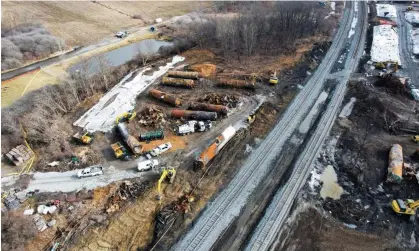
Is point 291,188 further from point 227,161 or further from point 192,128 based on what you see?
point 192,128

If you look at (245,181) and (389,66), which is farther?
(389,66)

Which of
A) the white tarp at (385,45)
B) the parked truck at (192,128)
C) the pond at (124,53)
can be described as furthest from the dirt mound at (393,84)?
the pond at (124,53)

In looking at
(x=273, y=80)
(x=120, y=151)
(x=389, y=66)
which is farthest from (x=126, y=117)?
(x=389, y=66)

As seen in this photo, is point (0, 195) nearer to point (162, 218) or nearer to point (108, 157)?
point (108, 157)

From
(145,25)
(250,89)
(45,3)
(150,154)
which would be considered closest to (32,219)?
(150,154)

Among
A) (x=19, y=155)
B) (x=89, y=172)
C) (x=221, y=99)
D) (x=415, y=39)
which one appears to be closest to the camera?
(x=89, y=172)

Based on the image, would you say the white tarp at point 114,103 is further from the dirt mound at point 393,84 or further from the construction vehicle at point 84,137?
the dirt mound at point 393,84

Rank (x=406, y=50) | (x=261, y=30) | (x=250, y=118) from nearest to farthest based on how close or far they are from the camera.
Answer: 1. (x=250, y=118)
2. (x=406, y=50)
3. (x=261, y=30)
